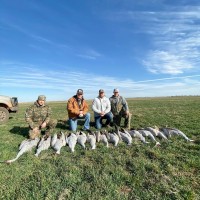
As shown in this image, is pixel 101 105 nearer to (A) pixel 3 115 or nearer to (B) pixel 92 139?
(B) pixel 92 139

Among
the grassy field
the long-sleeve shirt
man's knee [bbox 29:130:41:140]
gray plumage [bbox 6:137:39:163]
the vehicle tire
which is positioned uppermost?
the long-sleeve shirt

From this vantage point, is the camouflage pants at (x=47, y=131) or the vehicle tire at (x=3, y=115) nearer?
the camouflage pants at (x=47, y=131)

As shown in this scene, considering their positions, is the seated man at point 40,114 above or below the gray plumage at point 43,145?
above

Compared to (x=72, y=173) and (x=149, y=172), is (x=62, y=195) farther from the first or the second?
(x=149, y=172)

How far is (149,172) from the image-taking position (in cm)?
489

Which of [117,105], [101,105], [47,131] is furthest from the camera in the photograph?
[117,105]

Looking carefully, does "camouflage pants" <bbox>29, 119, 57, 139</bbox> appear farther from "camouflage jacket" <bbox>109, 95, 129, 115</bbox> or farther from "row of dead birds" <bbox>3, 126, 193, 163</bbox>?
"camouflage jacket" <bbox>109, 95, 129, 115</bbox>

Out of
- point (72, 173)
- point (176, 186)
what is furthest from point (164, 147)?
point (72, 173)

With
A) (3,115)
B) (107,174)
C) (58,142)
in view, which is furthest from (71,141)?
(3,115)

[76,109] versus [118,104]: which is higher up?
[118,104]

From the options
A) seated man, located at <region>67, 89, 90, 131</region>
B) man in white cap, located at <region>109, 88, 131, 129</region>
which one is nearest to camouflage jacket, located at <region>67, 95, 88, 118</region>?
seated man, located at <region>67, 89, 90, 131</region>

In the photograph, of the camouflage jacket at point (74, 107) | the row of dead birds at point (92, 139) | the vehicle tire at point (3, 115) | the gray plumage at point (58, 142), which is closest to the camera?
the gray plumage at point (58, 142)

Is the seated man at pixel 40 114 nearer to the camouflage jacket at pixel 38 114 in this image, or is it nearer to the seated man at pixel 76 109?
the camouflage jacket at pixel 38 114

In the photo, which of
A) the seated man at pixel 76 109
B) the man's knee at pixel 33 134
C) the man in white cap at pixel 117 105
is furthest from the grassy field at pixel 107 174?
the man in white cap at pixel 117 105
